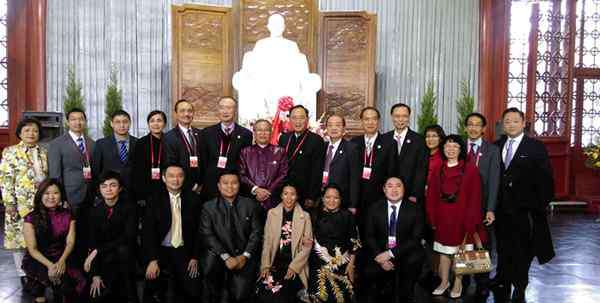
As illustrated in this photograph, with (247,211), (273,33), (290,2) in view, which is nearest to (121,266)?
(247,211)

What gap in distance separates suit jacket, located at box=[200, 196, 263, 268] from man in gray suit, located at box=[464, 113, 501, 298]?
1515 mm

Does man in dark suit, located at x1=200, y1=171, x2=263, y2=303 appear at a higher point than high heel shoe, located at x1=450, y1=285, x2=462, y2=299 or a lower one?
higher

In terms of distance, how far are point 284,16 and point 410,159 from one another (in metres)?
4.00

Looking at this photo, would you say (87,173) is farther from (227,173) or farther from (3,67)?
(3,67)

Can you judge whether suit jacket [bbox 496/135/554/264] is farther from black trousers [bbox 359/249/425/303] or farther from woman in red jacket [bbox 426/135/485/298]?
black trousers [bbox 359/249/425/303]

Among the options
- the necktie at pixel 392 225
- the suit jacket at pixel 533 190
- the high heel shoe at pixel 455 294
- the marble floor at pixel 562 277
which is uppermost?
the suit jacket at pixel 533 190

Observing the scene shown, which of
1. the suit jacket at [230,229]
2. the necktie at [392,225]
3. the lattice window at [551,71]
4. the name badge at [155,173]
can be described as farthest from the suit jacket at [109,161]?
the lattice window at [551,71]

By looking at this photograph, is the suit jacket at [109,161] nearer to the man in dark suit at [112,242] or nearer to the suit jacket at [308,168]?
the man in dark suit at [112,242]

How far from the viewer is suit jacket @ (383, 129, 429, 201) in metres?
3.49

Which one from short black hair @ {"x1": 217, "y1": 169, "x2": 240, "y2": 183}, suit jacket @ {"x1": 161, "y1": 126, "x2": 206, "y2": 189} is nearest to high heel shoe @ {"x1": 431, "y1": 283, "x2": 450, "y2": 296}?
short black hair @ {"x1": 217, "y1": 169, "x2": 240, "y2": 183}

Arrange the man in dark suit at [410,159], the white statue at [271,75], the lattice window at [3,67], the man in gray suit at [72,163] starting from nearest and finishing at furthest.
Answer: the man in dark suit at [410,159] → the man in gray suit at [72,163] → the white statue at [271,75] → the lattice window at [3,67]

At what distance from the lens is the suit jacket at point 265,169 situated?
351cm

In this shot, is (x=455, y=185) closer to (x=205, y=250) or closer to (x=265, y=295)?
(x=265, y=295)

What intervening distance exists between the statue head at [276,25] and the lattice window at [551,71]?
13.8 feet
